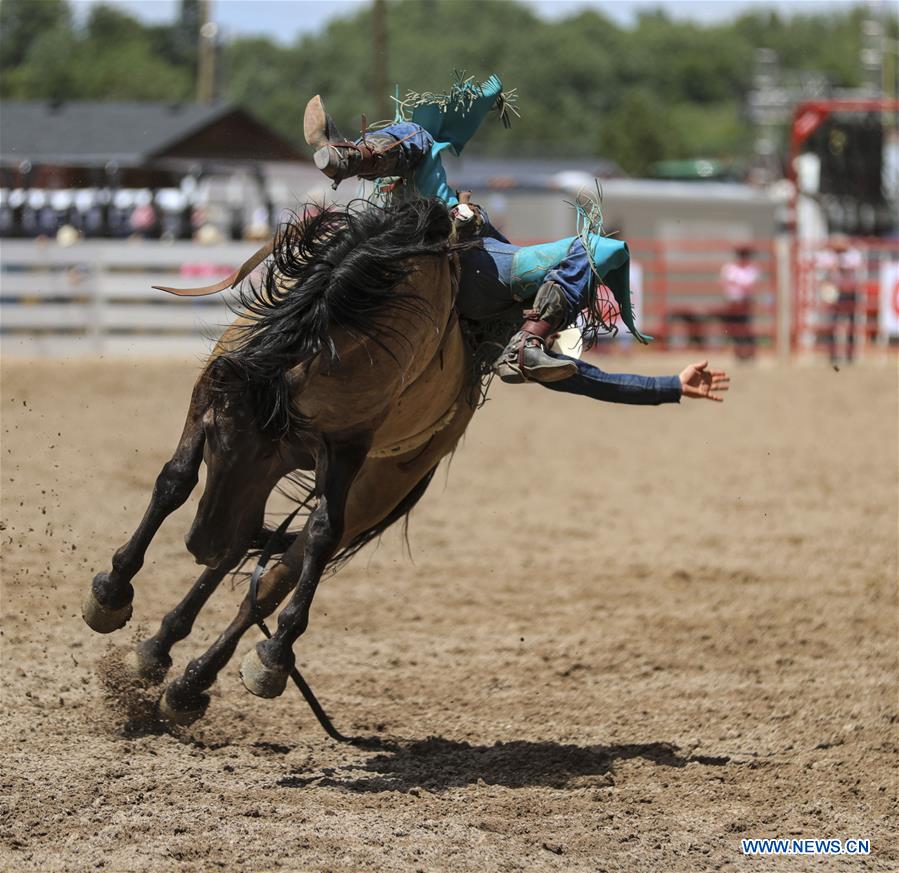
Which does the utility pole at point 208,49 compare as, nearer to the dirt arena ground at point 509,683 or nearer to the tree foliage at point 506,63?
the tree foliage at point 506,63

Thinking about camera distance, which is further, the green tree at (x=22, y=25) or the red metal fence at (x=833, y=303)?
the green tree at (x=22, y=25)

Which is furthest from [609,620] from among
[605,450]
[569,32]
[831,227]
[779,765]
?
[569,32]

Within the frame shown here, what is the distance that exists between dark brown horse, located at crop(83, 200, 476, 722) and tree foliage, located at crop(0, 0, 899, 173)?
47548 millimetres

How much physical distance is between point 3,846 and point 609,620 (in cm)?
334

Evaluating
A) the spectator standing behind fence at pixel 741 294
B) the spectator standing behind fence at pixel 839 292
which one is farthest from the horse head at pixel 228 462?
the spectator standing behind fence at pixel 741 294

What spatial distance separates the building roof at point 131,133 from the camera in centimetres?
2192

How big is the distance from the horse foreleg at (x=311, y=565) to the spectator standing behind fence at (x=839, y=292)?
469 inches

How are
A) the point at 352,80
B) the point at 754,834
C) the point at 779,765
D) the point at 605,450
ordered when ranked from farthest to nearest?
the point at 352,80
the point at 605,450
the point at 779,765
the point at 754,834

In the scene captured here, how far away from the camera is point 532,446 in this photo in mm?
10586

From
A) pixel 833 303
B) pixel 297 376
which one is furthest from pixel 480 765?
pixel 833 303

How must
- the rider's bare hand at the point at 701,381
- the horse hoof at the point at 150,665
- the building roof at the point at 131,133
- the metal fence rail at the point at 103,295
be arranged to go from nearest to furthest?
the rider's bare hand at the point at 701,381
the horse hoof at the point at 150,665
the metal fence rail at the point at 103,295
the building roof at the point at 131,133

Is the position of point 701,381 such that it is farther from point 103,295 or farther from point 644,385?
point 103,295

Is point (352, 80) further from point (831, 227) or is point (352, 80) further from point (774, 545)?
point (774, 545)

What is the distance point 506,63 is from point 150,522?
80.8 m
